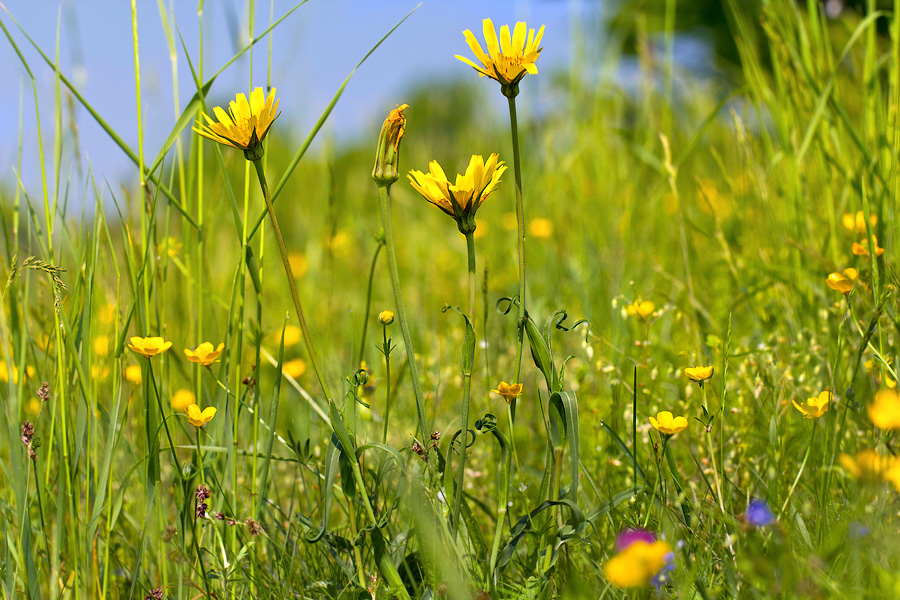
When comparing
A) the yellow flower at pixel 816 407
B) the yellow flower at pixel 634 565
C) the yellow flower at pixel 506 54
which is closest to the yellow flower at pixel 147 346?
the yellow flower at pixel 506 54

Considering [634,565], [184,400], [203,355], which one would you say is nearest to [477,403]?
[184,400]

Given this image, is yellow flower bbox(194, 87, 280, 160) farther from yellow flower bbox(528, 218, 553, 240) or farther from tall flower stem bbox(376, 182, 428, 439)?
yellow flower bbox(528, 218, 553, 240)

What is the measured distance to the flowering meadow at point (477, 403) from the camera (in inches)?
32.9

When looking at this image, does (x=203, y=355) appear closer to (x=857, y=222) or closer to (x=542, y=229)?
(x=857, y=222)

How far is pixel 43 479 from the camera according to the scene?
39.9 inches

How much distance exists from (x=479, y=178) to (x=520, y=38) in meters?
0.17

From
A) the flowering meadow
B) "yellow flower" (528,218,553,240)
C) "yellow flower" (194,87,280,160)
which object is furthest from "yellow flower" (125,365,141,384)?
"yellow flower" (528,218,553,240)

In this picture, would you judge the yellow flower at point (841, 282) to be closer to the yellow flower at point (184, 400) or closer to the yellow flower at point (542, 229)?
the yellow flower at point (184, 400)

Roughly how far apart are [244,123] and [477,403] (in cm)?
107

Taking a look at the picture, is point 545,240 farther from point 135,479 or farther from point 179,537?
point 179,537

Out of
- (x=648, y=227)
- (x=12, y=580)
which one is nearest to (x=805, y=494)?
(x=12, y=580)

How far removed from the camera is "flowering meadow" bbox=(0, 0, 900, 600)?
0.84 metres

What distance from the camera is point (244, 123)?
2.74ft

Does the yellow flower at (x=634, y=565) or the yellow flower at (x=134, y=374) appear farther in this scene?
the yellow flower at (x=134, y=374)
